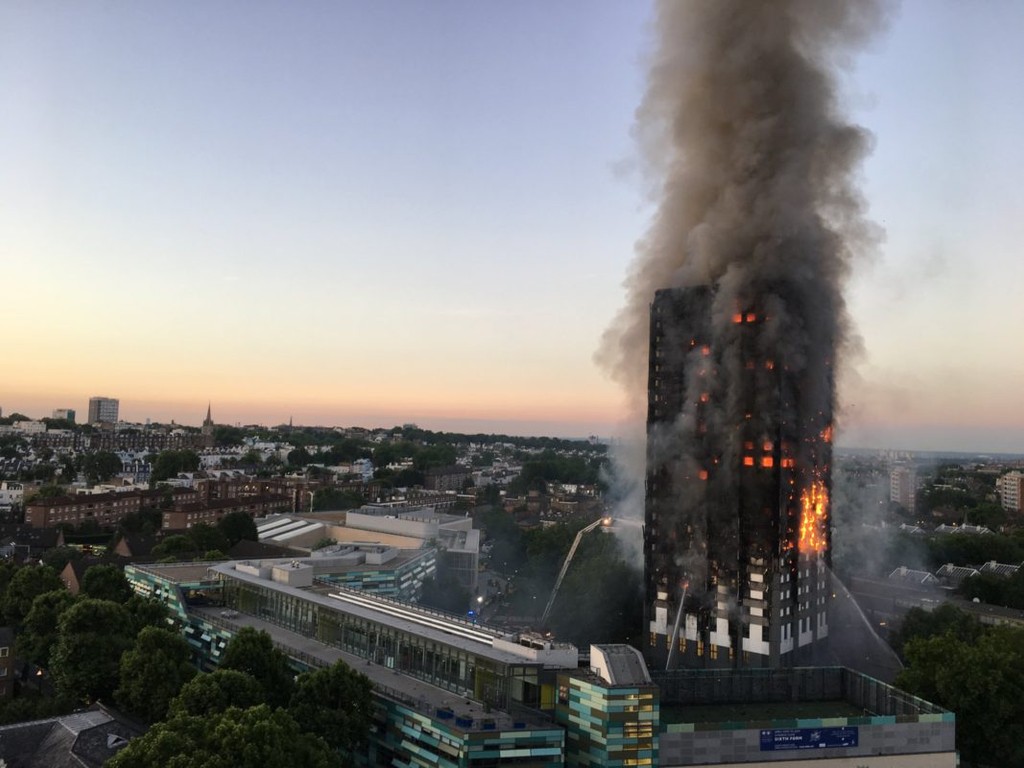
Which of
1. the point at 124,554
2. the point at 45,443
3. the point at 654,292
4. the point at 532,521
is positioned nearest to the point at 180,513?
the point at 124,554

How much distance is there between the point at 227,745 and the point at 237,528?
59404 mm

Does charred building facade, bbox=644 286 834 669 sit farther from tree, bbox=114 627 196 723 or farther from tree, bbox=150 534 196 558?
tree, bbox=150 534 196 558

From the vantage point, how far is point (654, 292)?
5459 cm

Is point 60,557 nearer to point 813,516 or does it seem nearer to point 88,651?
point 88,651

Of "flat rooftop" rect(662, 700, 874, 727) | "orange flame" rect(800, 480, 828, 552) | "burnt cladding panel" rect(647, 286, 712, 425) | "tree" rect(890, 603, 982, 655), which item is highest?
"burnt cladding panel" rect(647, 286, 712, 425)

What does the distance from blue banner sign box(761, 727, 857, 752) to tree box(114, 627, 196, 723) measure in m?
Result: 24.1

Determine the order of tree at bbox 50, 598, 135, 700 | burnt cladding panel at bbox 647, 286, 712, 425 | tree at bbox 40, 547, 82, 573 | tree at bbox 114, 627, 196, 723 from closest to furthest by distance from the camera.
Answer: tree at bbox 114, 627, 196, 723
tree at bbox 50, 598, 135, 700
burnt cladding panel at bbox 647, 286, 712, 425
tree at bbox 40, 547, 82, 573

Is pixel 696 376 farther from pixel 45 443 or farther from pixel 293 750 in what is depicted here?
pixel 45 443

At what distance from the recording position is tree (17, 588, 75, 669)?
43.2 metres

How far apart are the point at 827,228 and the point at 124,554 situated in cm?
6667

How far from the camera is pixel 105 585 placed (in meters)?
50.9

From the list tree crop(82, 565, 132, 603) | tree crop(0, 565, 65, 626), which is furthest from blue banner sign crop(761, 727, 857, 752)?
tree crop(0, 565, 65, 626)

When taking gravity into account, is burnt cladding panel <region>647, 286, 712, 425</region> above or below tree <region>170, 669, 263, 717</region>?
above

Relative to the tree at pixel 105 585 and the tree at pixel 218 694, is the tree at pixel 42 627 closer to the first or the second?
the tree at pixel 105 585
